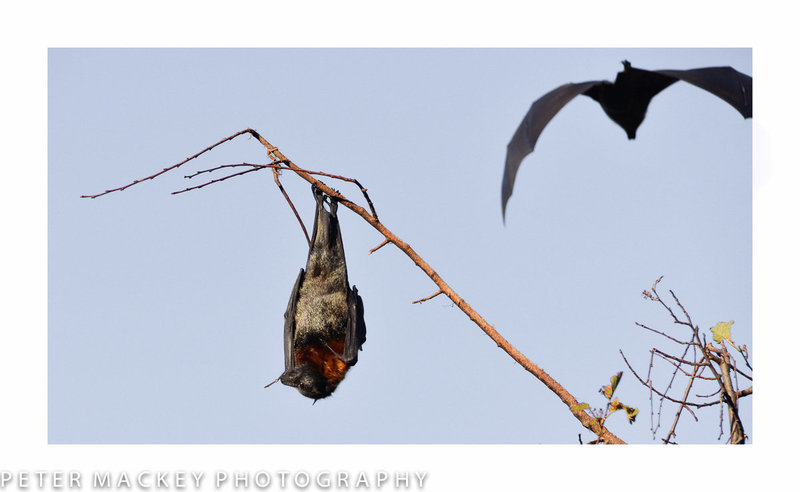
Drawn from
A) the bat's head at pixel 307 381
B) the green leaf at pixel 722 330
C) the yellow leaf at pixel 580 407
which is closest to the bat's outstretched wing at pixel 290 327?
the bat's head at pixel 307 381

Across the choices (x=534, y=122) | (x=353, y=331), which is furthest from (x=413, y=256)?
(x=353, y=331)

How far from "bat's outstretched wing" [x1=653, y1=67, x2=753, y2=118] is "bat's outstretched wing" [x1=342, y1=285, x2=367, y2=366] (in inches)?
155

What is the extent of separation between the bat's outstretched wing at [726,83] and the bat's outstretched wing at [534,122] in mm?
481

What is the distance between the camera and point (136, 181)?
434 centimetres

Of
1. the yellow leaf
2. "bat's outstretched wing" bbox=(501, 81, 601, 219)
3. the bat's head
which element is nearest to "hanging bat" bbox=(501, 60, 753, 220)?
"bat's outstretched wing" bbox=(501, 81, 601, 219)

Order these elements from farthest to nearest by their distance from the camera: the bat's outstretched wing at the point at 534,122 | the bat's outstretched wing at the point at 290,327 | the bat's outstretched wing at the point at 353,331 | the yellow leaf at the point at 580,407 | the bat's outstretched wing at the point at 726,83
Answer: the bat's outstretched wing at the point at 290,327 < the bat's outstretched wing at the point at 353,331 < the yellow leaf at the point at 580,407 < the bat's outstretched wing at the point at 726,83 < the bat's outstretched wing at the point at 534,122

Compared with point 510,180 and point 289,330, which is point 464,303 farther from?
point 289,330

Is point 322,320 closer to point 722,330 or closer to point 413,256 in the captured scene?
point 413,256

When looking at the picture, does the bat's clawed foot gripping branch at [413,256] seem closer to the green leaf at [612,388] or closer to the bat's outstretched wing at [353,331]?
the green leaf at [612,388]

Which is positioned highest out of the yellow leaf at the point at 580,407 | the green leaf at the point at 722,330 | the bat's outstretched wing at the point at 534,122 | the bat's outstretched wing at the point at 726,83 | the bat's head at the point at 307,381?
the bat's outstretched wing at the point at 726,83

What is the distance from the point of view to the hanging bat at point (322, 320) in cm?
719

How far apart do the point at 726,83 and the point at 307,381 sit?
4602 mm

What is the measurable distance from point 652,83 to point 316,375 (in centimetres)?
418

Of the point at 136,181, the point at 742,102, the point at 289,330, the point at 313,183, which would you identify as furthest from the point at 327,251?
the point at 742,102
